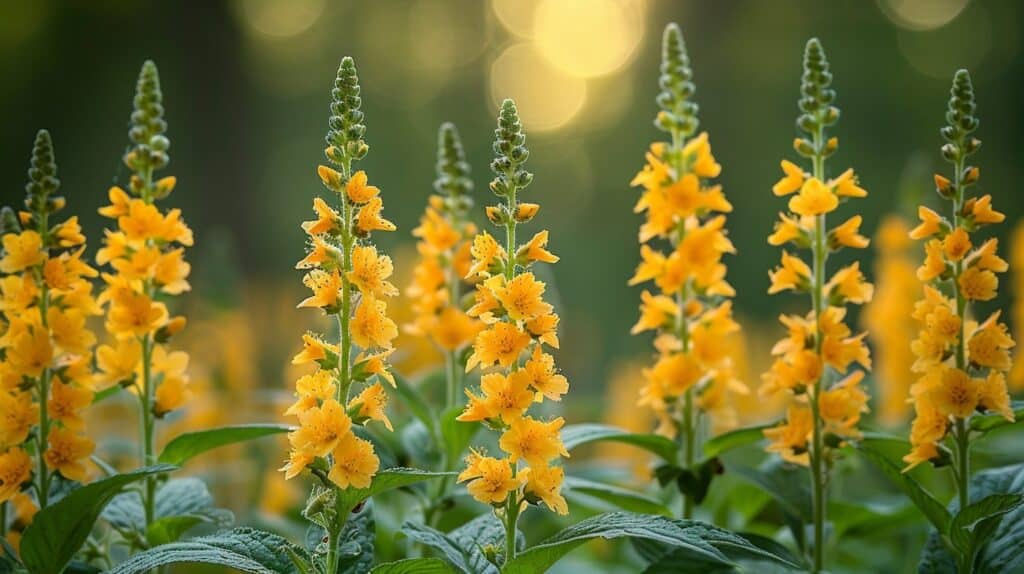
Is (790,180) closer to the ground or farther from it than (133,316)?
farther from it

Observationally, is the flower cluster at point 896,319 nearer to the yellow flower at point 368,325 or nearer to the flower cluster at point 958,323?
the flower cluster at point 958,323

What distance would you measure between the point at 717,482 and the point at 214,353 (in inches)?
100

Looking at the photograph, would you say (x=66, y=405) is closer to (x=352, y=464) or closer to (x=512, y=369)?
(x=352, y=464)

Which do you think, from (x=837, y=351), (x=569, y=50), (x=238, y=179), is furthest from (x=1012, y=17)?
(x=837, y=351)

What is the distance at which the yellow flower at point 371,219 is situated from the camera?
7.06 feet

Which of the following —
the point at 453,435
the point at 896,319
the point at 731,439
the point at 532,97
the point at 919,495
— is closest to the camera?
the point at 919,495

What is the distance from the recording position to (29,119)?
10234 mm

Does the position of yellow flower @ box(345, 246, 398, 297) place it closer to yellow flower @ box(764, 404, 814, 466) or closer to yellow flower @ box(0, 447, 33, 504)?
yellow flower @ box(0, 447, 33, 504)

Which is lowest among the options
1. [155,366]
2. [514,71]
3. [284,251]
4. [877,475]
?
[877,475]

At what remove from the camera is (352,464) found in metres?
2.04

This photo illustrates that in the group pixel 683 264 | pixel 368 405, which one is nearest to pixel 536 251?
pixel 368 405

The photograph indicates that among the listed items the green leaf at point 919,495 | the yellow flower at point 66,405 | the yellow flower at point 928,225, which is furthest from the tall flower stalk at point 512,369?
the yellow flower at point 66,405

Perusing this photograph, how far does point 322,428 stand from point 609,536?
595mm

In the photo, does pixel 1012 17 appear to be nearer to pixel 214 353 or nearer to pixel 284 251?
pixel 284 251
